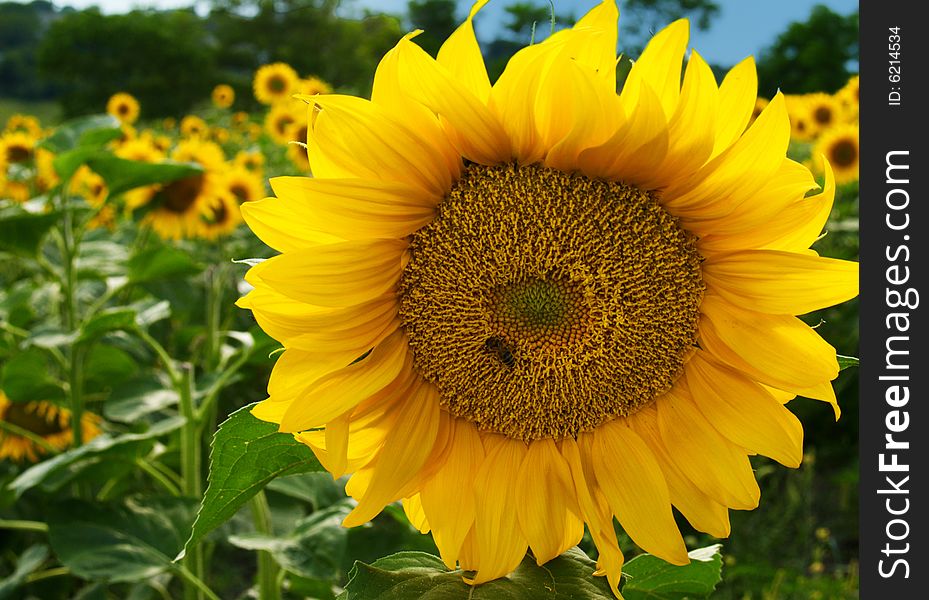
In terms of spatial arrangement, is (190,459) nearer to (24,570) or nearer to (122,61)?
(24,570)

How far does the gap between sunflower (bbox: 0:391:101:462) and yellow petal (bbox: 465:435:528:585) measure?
2233 millimetres

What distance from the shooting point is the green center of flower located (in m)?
1.04

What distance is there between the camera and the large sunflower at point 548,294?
936 millimetres

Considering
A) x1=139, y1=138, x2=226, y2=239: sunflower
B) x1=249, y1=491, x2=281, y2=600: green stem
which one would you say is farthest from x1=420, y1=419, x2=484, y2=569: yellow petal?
x1=139, y1=138, x2=226, y2=239: sunflower

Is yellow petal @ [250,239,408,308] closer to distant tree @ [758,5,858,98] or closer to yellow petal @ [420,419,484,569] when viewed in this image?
yellow petal @ [420,419,484,569]

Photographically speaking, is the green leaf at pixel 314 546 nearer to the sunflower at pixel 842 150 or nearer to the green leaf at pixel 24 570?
the green leaf at pixel 24 570

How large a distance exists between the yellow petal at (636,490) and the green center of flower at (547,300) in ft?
0.10

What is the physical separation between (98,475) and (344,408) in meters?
1.45

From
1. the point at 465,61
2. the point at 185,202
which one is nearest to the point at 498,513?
the point at 465,61

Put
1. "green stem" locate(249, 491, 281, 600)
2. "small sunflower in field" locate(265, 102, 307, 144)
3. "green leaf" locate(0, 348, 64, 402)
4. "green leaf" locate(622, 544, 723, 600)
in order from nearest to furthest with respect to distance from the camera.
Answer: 1. "green leaf" locate(622, 544, 723, 600)
2. "green stem" locate(249, 491, 281, 600)
3. "green leaf" locate(0, 348, 64, 402)
4. "small sunflower in field" locate(265, 102, 307, 144)

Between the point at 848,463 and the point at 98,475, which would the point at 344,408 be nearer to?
the point at 98,475

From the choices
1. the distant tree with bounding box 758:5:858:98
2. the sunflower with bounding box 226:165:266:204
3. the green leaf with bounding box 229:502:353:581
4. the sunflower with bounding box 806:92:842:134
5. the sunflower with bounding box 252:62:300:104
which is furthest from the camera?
the distant tree with bounding box 758:5:858:98

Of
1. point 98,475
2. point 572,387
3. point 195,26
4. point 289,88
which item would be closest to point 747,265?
point 572,387

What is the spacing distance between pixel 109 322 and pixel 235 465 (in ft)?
3.36
